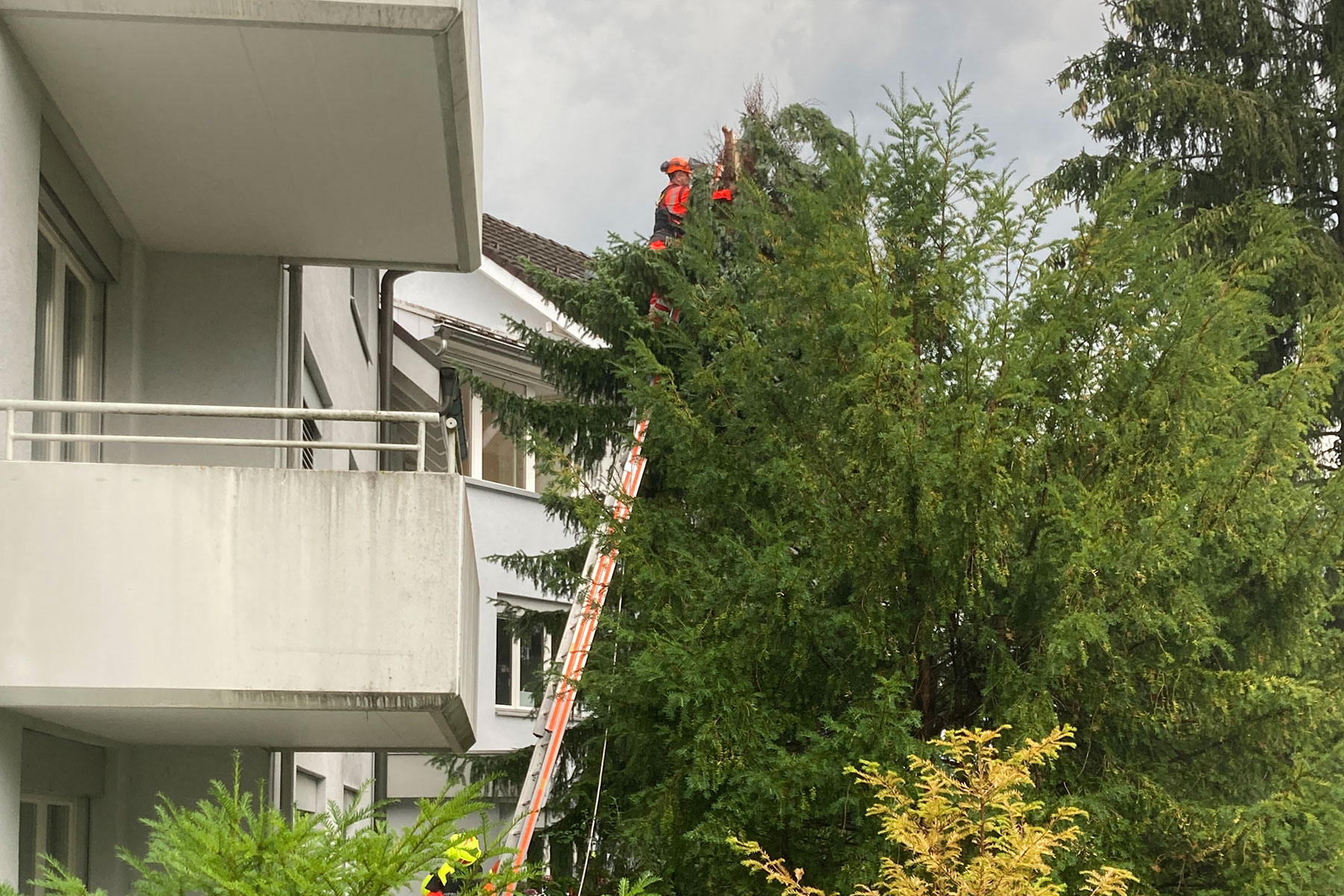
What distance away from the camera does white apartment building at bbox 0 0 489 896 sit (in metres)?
6.71

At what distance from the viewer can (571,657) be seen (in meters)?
12.3

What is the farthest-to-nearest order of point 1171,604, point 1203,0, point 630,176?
point 630,176 < point 1203,0 < point 1171,604

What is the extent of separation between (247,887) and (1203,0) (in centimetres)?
1556

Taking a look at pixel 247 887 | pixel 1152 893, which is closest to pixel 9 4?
pixel 247 887

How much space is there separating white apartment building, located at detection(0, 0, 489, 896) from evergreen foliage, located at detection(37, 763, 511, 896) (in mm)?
996

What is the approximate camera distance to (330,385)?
45.2ft

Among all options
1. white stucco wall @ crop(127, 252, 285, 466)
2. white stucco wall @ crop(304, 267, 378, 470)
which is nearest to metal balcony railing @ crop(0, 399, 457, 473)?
white stucco wall @ crop(127, 252, 285, 466)

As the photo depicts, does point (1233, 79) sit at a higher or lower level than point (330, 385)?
higher

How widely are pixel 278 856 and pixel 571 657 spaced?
6.58 meters

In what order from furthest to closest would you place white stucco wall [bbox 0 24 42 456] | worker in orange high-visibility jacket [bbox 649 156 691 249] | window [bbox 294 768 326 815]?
1. worker in orange high-visibility jacket [bbox 649 156 691 249]
2. window [bbox 294 768 326 815]
3. white stucco wall [bbox 0 24 42 456]

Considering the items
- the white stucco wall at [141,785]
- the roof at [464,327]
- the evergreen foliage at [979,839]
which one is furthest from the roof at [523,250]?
the evergreen foliage at [979,839]

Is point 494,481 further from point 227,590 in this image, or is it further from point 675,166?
point 227,590

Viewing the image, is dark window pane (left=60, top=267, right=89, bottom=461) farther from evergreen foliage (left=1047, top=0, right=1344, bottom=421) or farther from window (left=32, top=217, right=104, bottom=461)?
evergreen foliage (left=1047, top=0, right=1344, bottom=421)

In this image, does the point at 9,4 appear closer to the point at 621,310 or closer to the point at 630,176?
the point at 621,310
